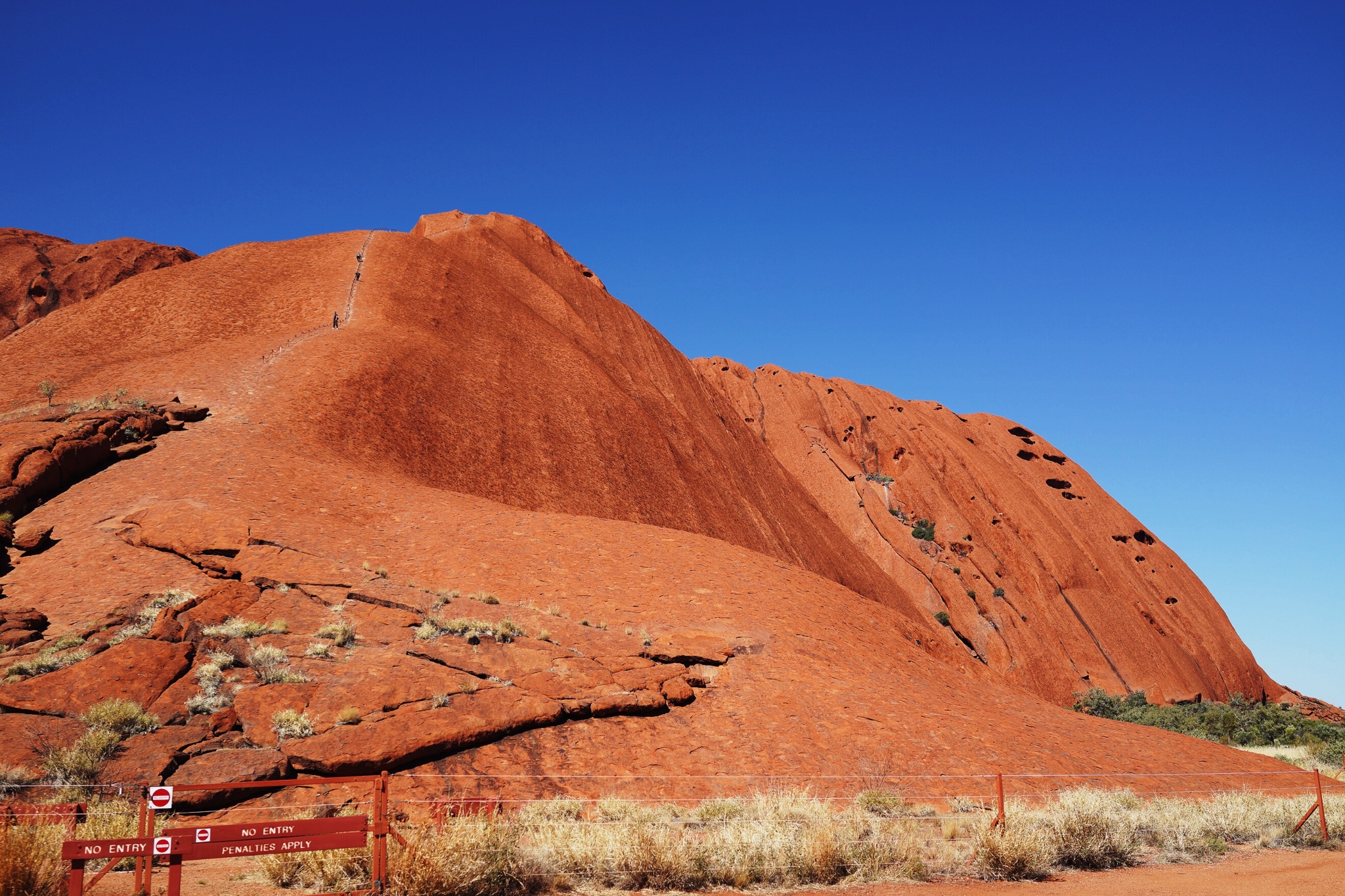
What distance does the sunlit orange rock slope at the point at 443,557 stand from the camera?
14352 millimetres

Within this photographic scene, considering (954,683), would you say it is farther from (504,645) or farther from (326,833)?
(326,833)

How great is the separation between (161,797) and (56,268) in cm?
5498

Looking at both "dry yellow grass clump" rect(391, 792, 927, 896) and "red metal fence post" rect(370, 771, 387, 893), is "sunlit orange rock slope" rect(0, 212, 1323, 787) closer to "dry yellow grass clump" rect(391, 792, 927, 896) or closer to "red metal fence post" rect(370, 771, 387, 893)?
"dry yellow grass clump" rect(391, 792, 927, 896)

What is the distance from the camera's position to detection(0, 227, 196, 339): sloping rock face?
157 ft

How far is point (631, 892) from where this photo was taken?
10.2 m

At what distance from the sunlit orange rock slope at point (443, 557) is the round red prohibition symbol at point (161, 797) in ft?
17.3

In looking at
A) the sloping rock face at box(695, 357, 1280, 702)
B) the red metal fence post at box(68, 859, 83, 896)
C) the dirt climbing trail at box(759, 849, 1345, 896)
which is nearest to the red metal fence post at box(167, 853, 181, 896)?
the red metal fence post at box(68, 859, 83, 896)

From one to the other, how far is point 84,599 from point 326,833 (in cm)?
1209

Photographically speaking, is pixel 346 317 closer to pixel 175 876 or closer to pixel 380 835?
pixel 380 835

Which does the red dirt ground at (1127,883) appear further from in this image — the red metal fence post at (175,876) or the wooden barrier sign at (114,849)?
the wooden barrier sign at (114,849)

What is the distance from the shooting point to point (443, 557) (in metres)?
22.0

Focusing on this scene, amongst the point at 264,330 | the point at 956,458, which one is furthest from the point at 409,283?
the point at 956,458

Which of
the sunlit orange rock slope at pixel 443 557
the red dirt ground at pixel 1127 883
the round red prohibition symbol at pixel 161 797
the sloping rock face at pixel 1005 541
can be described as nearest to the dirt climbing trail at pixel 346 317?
the sunlit orange rock slope at pixel 443 557

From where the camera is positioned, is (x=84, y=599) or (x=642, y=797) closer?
(x=642, y=797)
